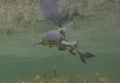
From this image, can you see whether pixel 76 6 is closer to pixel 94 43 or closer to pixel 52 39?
pixel 52 39

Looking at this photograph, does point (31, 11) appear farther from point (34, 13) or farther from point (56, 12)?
point (56, 12)

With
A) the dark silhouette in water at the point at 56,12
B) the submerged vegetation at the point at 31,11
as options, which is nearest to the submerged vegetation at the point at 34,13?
the submerged vegetation at the point at 31,11

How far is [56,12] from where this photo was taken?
32.4ft

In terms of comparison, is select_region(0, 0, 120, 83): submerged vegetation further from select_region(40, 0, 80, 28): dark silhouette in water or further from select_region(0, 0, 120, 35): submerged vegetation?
select_region(40, 0, 80, 28): dark silhouette in water

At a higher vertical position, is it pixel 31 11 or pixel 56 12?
pixel 56 12

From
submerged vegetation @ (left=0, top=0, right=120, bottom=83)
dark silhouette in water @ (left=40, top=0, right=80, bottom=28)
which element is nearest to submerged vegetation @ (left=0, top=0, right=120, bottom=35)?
submerged vegetation @ (left=0, top=0, right=120, bottom=83)

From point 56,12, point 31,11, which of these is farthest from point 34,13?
point 56,12

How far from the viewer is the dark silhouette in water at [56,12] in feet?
31.3

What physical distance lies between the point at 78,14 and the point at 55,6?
4.39ft

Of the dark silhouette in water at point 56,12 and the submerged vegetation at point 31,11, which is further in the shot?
the submerged vegetation at point 31,11

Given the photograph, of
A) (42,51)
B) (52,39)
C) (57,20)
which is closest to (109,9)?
(57,20)

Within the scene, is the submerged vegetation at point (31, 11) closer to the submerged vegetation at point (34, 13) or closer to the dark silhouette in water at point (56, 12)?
the submerged vegetation at point (34, 13)

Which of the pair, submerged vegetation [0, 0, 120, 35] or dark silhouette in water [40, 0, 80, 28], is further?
submerged vegetation [0, 0, 120, 35]

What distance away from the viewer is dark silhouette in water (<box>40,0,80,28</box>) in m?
9.55
